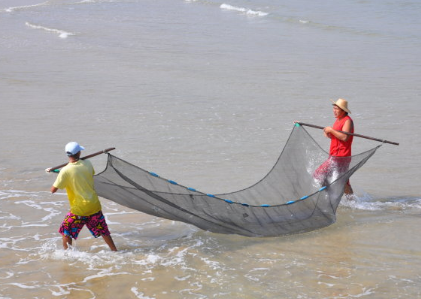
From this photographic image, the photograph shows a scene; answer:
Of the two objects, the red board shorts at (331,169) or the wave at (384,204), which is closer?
the red board shorts at (331,169)

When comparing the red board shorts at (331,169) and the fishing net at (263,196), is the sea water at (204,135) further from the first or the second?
the red board shorts at (331,169)

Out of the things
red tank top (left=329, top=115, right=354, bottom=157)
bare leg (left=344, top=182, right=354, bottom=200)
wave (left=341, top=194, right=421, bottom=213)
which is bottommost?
wave (left=341, top=194, right=421, bottom=213)

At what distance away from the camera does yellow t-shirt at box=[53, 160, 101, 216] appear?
5480mm

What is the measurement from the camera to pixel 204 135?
1040 cm

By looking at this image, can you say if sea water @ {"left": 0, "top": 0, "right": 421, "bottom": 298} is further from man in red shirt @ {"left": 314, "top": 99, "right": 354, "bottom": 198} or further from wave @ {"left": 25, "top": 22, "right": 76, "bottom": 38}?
man in red shirt @ {"left": 314, "top": 99, "right": 354, "bottom": 198}

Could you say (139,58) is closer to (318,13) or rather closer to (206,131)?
(206,131)

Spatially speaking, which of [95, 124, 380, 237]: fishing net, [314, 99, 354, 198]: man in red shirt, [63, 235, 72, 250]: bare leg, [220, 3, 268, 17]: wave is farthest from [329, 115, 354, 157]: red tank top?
[220, 3, 268, 17]: wave

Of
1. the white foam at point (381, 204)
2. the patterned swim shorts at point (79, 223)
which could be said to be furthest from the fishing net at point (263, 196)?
the white foam at point (381, 204)

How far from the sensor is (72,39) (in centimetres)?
2014

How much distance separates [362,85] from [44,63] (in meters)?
8.20

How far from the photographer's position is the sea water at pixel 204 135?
18.4 feet

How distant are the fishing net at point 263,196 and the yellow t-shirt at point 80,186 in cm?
20

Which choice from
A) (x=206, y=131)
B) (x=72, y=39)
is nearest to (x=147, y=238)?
(x=206, y=131)

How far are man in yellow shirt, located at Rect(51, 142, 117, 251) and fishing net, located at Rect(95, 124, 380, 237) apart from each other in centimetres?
22
